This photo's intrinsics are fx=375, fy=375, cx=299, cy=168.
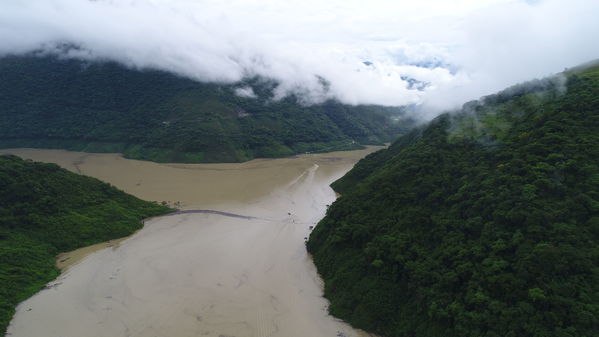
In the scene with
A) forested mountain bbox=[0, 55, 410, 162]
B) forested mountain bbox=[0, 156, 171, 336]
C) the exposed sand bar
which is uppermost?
forested mountain bbox=[0, 55, 410, 162]

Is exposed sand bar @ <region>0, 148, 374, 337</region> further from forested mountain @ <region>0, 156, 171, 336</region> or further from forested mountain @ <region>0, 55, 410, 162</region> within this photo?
forested mountain @ <region>0, 55, 410, 162</region>

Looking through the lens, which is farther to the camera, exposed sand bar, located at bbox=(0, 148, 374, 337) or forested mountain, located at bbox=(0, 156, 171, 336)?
forested mountain, located at bbox=(0, 156, 171, 336)

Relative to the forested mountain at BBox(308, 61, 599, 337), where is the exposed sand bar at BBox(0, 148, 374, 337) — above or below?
below

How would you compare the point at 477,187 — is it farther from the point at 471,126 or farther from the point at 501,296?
the point at 471,126

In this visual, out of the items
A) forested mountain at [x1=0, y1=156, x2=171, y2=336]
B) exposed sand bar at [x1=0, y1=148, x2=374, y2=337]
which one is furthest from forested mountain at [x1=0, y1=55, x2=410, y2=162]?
forested mountain at [x1=0, y1=156, x2=171, y2=336]

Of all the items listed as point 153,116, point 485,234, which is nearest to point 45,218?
point 485,234

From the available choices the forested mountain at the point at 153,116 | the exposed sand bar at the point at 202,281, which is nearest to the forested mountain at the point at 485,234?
the exposed sand bar at the point at 202,281

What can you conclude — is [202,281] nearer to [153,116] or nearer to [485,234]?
[485,234]
